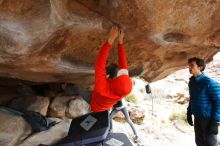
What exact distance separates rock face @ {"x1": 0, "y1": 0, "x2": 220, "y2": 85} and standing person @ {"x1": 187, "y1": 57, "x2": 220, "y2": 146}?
0.36 m

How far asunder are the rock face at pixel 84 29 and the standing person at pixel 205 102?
14.1 inches

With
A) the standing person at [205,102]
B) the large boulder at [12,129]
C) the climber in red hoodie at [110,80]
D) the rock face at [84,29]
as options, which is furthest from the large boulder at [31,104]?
the standing person at [205,102]

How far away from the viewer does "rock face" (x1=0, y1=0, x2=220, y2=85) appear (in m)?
3.32

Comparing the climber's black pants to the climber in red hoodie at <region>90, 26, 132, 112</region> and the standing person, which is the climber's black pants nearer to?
the standing person

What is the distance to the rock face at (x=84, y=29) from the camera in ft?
10.9

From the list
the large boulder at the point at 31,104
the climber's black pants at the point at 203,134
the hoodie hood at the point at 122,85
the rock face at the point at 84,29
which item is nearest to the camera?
the rock face at the point at 84,29

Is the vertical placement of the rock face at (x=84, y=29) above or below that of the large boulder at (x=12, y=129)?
above

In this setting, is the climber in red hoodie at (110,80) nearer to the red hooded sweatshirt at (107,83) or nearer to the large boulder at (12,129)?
the red hooded sweatshirt at (107,83)

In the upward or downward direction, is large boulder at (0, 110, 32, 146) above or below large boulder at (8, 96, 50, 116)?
below

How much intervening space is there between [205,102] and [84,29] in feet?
6.16

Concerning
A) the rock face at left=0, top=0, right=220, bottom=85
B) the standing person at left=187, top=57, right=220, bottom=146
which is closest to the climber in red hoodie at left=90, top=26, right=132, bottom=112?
the rock face at left=0, top=0, right=220, bottom=85

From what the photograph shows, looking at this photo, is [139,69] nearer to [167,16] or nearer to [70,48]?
[70,48]

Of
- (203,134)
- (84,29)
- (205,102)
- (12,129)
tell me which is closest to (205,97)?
(205,102)

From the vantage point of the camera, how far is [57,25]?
3412 mm
